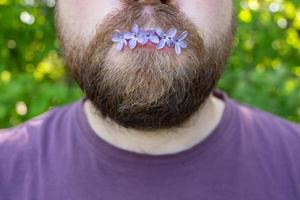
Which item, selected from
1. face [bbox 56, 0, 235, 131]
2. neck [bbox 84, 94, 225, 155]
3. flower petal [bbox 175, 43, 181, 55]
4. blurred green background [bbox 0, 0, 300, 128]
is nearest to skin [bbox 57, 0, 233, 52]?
face [bbox 56, 0, 235, 131]

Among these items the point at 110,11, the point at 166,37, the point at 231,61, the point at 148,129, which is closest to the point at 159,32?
the point at 166,37

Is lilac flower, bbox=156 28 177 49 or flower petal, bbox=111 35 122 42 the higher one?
lilac flower, bbox=156 28 177 49

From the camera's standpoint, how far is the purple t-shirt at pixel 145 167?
5.42 feet

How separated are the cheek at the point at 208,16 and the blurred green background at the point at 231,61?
0.91 meters

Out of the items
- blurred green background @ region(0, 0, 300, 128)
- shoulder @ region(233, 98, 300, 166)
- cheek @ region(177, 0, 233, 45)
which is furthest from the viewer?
blurred green background @ region(0, 0, 300, 128)

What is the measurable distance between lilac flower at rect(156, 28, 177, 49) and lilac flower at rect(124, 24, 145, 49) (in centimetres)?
4

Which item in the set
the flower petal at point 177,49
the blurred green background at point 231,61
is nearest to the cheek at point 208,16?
the flower petal at point 177,49

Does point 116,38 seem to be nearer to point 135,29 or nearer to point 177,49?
point 135,29

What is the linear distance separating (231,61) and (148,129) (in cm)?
121

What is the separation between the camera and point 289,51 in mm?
3027

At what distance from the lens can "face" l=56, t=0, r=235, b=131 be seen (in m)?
1.55

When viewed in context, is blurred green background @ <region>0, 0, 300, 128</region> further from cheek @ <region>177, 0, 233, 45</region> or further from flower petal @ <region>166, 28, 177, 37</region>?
flower petal @ <region>166, 28, 177, 37</region>

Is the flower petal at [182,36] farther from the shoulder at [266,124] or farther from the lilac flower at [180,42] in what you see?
the shoulder at [266,124]

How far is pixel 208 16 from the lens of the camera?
1673mm
